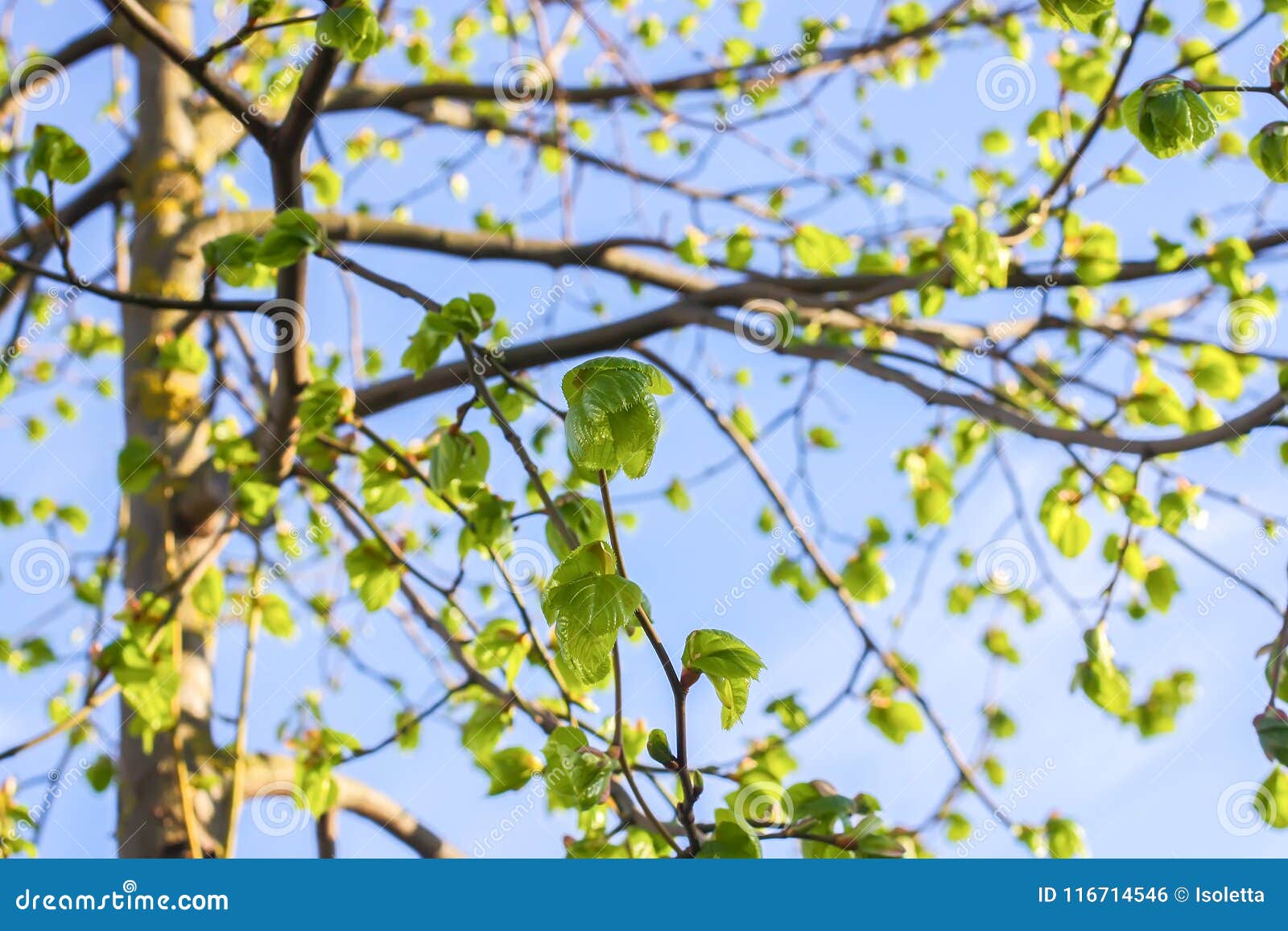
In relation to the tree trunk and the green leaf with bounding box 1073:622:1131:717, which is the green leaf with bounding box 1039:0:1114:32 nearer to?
the green leaf with bounding box 1073:622:1131:717

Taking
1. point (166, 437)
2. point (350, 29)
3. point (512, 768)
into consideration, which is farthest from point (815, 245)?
point (166, 437)

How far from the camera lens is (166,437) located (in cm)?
237

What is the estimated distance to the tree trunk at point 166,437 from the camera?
2.03 m

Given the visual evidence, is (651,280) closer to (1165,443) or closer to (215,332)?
(215,332)

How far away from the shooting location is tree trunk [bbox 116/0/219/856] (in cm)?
203

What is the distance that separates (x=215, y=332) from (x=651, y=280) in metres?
1.17

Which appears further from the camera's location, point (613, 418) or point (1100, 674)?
point (1100, 674)

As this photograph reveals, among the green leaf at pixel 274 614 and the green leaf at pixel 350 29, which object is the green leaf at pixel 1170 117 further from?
the green leaf at pixel 274 614

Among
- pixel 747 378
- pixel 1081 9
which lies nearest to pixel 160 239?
pixel 747 378

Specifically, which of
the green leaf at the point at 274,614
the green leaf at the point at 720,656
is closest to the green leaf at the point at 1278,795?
the green leaf at the point at 720,656

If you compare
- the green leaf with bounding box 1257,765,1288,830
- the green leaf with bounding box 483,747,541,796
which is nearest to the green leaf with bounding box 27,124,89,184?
the green leaf with bounding box 483,747,541,796

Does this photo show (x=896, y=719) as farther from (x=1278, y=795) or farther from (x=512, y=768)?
(x=512, y=768)

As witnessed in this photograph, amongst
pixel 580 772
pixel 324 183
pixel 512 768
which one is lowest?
pixel 580 772

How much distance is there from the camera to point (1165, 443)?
1247 mm
